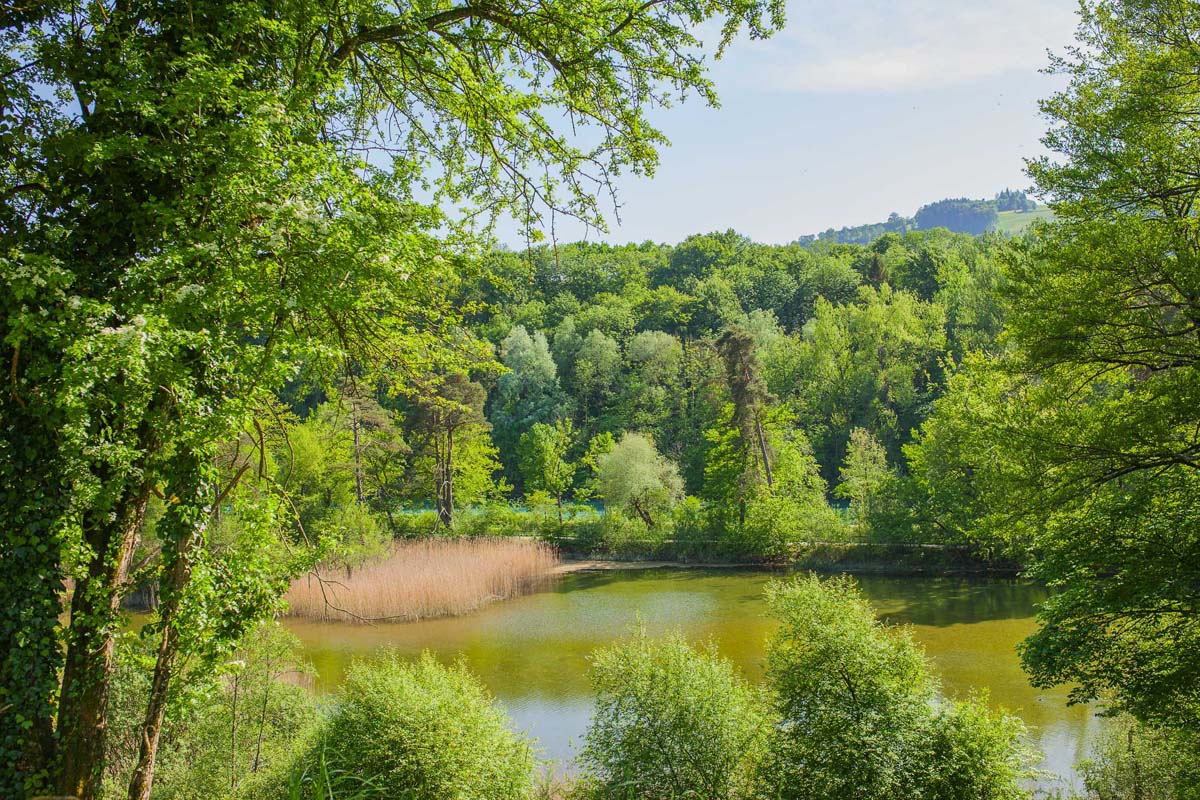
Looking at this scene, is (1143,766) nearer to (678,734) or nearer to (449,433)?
(678,734)

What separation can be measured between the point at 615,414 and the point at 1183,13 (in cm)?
3706

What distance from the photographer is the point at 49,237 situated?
4598 millimetres

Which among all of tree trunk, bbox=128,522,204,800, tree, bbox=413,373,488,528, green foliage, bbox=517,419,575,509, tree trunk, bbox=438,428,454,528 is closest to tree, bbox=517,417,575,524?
green foliage, bbox=517,419,575,509

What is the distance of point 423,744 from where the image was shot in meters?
8.18

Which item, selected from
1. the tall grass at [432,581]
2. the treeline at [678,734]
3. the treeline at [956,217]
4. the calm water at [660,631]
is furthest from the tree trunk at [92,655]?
the treeline at [956,217]

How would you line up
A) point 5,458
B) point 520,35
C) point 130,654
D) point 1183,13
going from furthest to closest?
point 1183,13
point 520,35
point 130,654
point 5,458

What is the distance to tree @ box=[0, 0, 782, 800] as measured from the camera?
4172 mm

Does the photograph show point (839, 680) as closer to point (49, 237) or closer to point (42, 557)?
point (42, 557)

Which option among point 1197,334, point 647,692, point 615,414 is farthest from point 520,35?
point 615,414

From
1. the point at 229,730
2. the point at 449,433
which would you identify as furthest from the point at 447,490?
the point at 229,730

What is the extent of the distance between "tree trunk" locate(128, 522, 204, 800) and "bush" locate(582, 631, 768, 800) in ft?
16.9

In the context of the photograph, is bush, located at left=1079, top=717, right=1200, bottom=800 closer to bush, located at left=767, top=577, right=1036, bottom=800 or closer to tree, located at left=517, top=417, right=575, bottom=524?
bush, located at left=767, top=577, right=1036, bottom=800

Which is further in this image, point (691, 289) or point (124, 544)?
point (691, 289)

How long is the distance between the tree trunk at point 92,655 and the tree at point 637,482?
81.6ft
